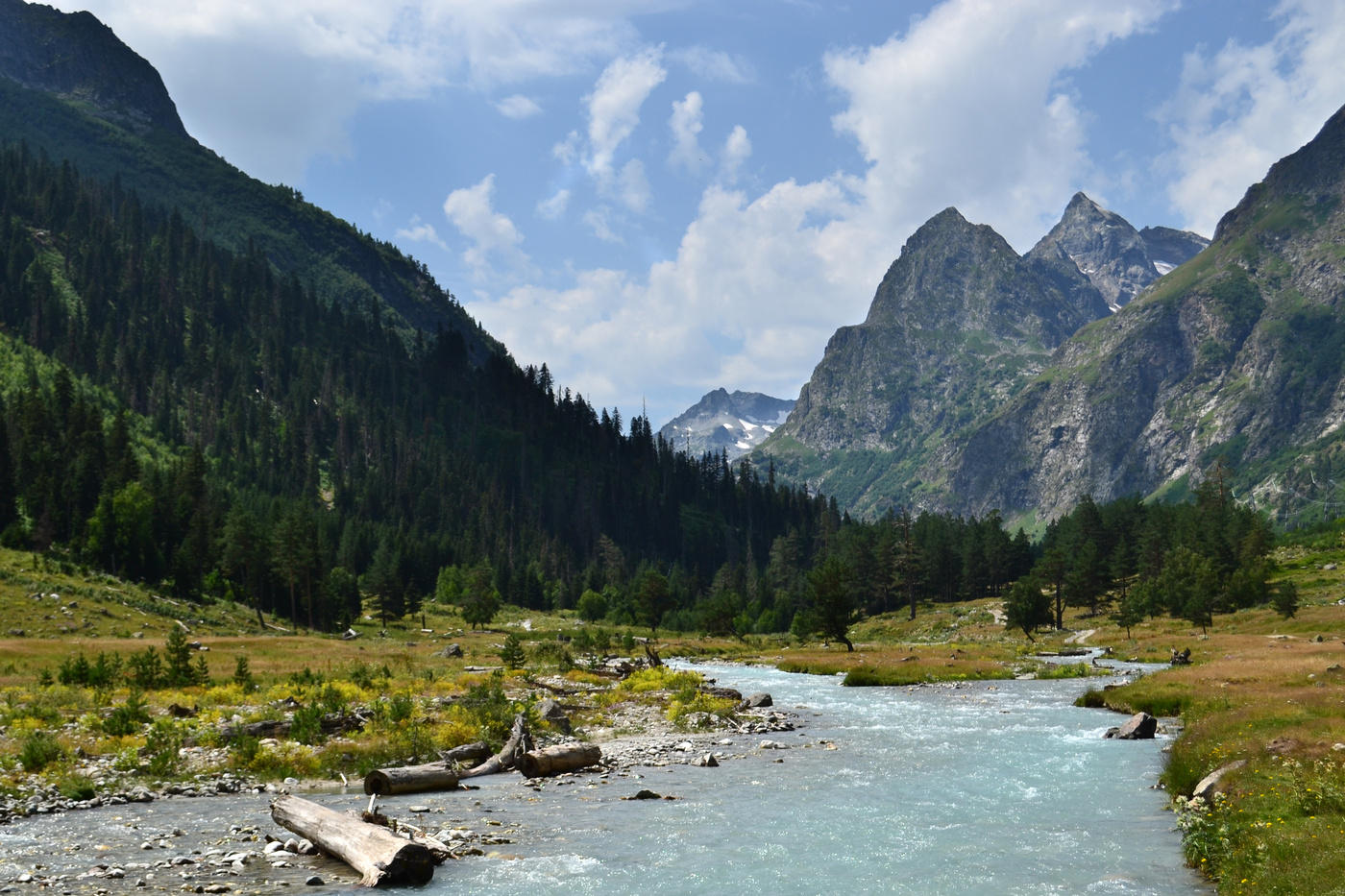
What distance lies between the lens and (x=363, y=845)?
1633 cm

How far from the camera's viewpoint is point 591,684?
53.2 meters

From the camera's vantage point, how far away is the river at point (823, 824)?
1605 cm

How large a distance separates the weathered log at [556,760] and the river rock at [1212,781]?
18004mm

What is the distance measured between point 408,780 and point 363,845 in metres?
8.06

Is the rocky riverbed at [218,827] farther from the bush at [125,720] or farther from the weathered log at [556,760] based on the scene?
the bush at [125,720]

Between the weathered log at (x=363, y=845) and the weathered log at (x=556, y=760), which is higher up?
the weathered log at (x=363, y=845)

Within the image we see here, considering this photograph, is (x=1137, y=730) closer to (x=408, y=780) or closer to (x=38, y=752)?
(x=408, y=780)

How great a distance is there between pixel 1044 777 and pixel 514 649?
40.4 meters

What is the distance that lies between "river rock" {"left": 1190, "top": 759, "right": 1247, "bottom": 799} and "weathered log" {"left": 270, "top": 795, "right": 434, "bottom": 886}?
18301 mm

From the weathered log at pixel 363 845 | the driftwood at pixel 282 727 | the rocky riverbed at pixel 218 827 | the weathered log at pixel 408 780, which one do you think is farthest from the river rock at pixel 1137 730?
the driftwood at pixel 282 727

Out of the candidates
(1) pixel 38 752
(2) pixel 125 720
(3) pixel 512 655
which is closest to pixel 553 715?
(2) pixel 125 720

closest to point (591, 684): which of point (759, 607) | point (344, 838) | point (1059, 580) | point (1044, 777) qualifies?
point (1044, 777)

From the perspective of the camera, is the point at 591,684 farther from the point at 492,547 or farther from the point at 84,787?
the point at 492,547

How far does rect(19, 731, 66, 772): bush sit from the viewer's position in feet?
79.7
